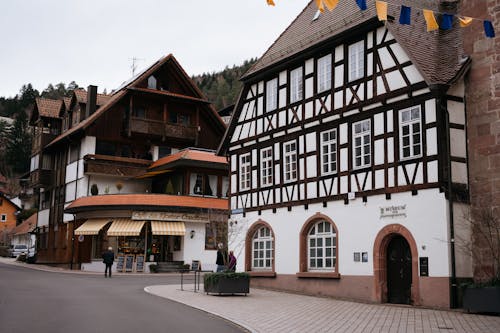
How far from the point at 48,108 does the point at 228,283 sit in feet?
122

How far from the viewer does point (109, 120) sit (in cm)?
4603

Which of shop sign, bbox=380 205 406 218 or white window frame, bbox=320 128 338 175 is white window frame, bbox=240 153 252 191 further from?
shop sign, bbox=380 205 406 218

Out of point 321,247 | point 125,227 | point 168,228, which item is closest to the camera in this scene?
point 321,247

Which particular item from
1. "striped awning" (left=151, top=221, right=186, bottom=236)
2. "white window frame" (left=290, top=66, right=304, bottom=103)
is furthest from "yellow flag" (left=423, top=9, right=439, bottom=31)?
"striped awning" (left=151, top=221, right=186, bottom=236)

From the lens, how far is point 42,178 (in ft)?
171

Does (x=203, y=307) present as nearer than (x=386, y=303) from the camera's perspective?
Yes

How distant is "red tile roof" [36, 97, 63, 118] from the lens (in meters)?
54.3

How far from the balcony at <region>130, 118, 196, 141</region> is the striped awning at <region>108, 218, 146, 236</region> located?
7.48m

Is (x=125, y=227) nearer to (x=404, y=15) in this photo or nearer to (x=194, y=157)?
(x=194, y=157)

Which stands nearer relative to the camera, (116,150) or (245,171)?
(245,171)

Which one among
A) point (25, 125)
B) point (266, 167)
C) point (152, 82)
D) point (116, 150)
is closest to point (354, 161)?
point (266, 167)

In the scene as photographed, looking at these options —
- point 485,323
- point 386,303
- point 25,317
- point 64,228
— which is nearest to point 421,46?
point 386,303

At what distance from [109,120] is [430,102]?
30.0 metres

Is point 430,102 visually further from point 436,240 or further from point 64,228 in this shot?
point 64,228
